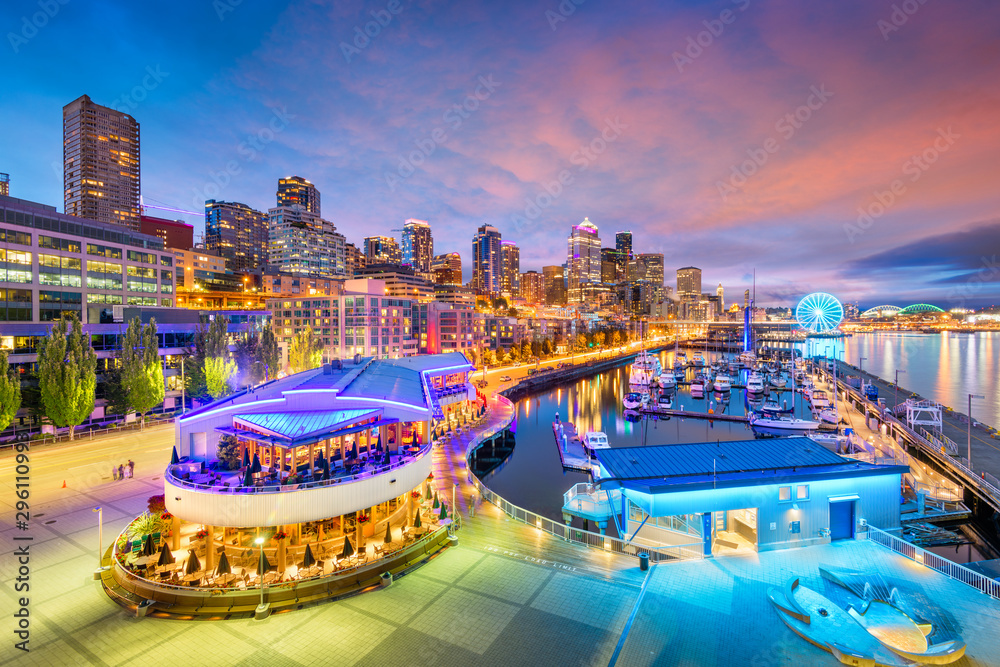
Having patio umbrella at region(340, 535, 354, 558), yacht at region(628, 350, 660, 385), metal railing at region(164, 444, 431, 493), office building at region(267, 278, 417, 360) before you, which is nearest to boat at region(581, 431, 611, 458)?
metal railing at region(164, 444, 431, 493)

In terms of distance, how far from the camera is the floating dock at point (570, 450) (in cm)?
4084

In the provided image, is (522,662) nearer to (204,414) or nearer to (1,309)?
(204,414)

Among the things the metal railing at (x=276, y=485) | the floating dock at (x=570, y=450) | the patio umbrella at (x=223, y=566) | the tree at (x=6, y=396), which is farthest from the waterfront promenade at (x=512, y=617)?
the floating dock at (x=570, y=450)

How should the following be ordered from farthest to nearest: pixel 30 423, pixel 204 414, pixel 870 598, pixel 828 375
→ 1. pixel 828 375
2. pixel 30 423
3. pixel 204 414
4. pixel 870 598

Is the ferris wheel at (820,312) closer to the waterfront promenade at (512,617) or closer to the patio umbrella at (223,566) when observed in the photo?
the waterfront promenade at (512,617)

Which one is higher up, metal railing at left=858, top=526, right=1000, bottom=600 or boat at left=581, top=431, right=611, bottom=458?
metal railing at left=858, top=526, right=1000, bottom=600

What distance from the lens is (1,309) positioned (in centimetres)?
4784

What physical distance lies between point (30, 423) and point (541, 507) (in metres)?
42.4

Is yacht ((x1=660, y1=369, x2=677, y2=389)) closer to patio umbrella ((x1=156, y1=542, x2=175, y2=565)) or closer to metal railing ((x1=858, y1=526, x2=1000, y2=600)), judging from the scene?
metal railing ((x1=858, y1=526, x2=1000, y2=600))

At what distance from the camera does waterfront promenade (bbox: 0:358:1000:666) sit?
1254 cm

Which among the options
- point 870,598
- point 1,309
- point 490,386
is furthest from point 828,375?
point 1,309

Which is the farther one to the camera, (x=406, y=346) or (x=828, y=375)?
(x=406, y=346)

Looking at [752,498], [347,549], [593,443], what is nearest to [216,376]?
[347,549]

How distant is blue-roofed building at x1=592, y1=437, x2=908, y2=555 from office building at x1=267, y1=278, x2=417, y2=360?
80.1 meters
